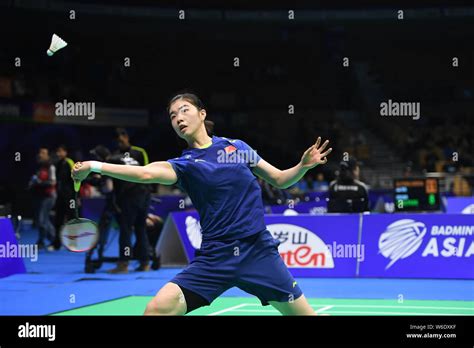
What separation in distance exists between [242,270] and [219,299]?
15.0 feet

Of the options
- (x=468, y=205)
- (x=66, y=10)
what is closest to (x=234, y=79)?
(x=66, y=10)

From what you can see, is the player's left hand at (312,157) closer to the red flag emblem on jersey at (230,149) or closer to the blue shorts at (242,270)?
the red flag emblem on jersey at (230,149)

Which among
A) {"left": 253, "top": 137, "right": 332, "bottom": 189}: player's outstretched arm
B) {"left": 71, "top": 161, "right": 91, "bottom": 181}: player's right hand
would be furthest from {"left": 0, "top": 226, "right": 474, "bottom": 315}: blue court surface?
{"left": 71, "top": 161, "right": 91, "bottom": 181}: player's right hand

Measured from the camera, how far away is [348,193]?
11836mm

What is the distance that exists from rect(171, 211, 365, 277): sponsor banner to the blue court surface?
25cm

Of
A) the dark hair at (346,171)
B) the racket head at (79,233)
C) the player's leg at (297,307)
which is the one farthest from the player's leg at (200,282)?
the dark hair at (346,171)

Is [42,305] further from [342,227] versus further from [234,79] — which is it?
[234,79]

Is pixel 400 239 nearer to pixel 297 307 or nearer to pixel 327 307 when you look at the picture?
pixel 327 307

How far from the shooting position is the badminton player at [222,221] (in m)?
4.52

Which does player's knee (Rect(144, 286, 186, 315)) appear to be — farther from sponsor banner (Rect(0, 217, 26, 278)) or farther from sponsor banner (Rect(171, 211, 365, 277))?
sponsor banner (Rect(0, 217, 26, 278))

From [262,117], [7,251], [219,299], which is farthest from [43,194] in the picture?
[262,117]

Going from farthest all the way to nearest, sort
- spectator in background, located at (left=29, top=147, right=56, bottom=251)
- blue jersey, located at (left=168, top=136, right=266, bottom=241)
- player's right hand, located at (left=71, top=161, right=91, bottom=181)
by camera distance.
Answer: spectator in background, located at (left=29, top=147, right=56, bottom=251), blue jersey, located at (left=168, top=136, right=266, bottom=241), player's right hand, located at (left=71, top=161, right=91, bottom=181)

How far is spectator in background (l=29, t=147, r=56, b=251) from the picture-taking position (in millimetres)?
15148

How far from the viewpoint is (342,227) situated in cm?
1102
